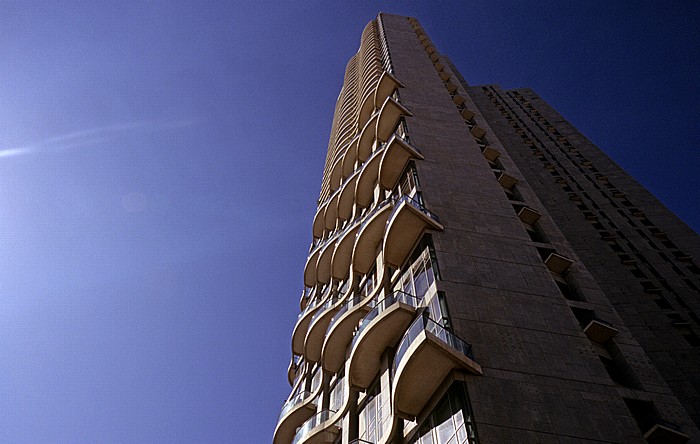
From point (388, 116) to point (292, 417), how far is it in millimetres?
16643

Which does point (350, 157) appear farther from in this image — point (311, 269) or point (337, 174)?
point (311, 269)

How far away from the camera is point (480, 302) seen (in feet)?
49.6

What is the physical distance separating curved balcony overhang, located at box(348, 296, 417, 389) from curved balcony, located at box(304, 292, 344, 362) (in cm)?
749

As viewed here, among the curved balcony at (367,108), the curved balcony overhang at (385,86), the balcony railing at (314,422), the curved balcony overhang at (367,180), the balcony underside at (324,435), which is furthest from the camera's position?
the curved balcony at (367,108)

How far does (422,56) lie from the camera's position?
42562mm

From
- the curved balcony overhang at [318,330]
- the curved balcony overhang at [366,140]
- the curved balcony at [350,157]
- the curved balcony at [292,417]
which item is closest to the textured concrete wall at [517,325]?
the curved balcony overhang at [366,140]

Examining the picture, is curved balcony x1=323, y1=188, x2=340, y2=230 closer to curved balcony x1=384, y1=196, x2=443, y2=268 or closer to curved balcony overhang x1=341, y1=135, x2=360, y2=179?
curved balcony overhang x1=341, y1=135, x2=360, y2=179

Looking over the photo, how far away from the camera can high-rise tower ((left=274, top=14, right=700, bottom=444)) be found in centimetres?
1266

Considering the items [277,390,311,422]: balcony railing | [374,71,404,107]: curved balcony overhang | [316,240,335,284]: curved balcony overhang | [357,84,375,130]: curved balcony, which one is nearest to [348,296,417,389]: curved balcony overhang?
[277,390,311,422]: balcony railing

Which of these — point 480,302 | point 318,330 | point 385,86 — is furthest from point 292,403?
point 385,86

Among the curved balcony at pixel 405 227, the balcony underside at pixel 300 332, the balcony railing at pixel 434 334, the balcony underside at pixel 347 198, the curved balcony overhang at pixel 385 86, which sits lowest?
the balcony railing at pixel 434 334

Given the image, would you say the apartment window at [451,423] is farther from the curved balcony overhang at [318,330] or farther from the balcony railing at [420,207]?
the curved balcony overhang at [318,330]

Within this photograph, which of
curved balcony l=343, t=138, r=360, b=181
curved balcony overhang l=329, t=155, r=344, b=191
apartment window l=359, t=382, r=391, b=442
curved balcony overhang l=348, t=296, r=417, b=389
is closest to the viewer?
apartment window l=359, t=382, r=391, b=442

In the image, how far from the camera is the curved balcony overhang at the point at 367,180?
26.7m
